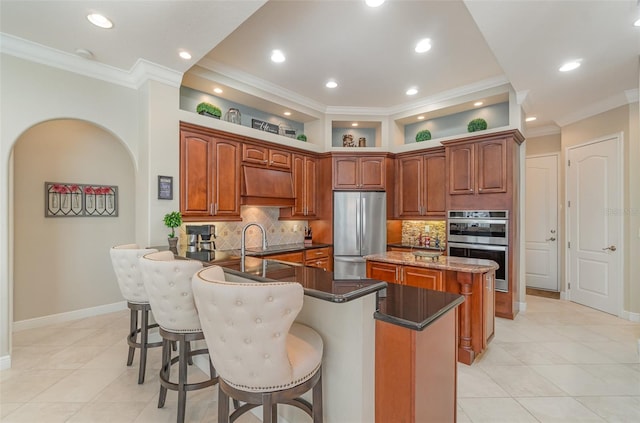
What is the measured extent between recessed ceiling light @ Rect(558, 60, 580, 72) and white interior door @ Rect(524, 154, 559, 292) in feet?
8.93

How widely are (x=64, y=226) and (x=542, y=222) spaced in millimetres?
7796

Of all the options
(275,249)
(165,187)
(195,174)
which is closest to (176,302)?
(165,187)

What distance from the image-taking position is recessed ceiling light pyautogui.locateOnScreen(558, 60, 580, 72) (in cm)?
318

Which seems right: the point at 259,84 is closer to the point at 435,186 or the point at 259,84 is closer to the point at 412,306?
the point at 435,186

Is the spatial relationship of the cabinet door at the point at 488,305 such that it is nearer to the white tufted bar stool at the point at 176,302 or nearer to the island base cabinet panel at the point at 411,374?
the island base cabinet panel at the point at 411,374

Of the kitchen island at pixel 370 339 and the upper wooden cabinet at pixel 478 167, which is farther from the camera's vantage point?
the upper wooden cabinet at pixel 478 167

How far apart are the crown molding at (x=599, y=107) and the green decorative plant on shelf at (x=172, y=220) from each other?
19.4 ft

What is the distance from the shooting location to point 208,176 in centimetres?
383

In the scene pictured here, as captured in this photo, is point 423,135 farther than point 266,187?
Yes

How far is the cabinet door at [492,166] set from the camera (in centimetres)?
401

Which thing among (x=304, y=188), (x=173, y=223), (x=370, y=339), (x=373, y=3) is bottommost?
(x=370, y=339)

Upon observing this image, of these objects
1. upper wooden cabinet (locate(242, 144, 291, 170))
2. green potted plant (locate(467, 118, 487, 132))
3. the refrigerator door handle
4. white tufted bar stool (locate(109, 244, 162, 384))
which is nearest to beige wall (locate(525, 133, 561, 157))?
green potted plant (locate(467, 118, 487, 132))

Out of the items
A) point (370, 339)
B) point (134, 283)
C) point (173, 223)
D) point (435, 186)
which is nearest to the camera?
point (370, 339)

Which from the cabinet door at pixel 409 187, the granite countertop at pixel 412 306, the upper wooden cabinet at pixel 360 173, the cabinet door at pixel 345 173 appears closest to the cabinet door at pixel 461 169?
the cabinet door at pixel 409 187
